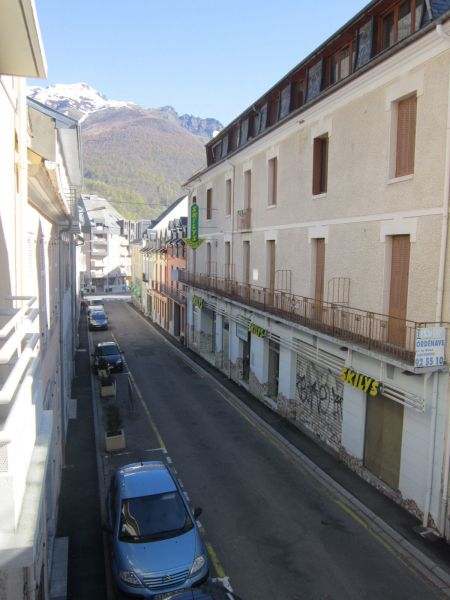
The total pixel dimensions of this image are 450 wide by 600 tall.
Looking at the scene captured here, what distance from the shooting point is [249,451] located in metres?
17.0

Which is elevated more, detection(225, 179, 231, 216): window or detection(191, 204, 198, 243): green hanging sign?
detection(225, 179, 231, 216): window

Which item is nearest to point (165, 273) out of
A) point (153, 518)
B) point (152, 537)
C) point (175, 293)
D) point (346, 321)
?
point (175, 293)

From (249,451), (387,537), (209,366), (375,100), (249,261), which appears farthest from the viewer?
(209,366)

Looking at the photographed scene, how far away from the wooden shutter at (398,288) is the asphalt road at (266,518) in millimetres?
4830

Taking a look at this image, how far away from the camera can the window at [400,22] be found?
12.7 m

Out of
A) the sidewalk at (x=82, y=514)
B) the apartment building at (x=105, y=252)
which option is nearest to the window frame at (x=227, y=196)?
the sidewalk at (x=82, y=514)

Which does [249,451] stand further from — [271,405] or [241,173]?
[241,173]

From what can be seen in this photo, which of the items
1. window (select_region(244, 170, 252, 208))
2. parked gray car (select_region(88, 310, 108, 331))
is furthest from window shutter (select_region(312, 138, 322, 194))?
parked gray car (select_region(88, 310, 108, 331))

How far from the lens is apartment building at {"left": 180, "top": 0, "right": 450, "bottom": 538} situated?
1170 centimetres

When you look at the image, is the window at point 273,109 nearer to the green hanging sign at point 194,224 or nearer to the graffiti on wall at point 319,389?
the green hanging sign at point 194,224

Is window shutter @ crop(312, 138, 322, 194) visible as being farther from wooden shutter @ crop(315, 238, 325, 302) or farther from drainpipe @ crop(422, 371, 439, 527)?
drainpipe @ crop(422, 371, 439, 527)

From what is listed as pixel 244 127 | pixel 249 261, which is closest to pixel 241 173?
pixel 244 127

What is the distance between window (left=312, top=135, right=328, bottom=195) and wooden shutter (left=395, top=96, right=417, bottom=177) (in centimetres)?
439

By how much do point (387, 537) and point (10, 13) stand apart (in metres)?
12.4
